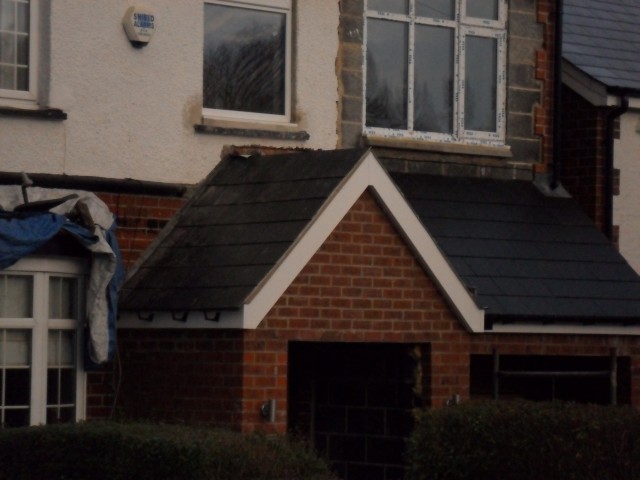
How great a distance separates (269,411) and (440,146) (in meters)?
4.24

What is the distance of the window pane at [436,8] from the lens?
1670cm

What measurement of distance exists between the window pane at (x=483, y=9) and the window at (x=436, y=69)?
1cm

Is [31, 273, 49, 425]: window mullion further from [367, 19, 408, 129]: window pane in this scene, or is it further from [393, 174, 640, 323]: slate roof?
[367, 19, 408, 129]: window pane

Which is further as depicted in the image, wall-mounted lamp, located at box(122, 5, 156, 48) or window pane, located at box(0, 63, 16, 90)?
wall-mounted lamp, located at box(122, 5, 156, 48)

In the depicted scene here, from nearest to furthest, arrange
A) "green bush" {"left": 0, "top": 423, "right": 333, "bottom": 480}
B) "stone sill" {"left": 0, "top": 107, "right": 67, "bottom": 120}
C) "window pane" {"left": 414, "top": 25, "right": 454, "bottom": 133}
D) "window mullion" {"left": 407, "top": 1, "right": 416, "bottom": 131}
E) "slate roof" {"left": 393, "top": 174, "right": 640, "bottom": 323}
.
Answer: "green bush" {"left": 0, "top": 423, "right": 333, "bottom": 480}
"stone sill" {"left": 0, "top": 107, "right": 67, "bottom": 120}
"slate roof" {"left": 393, "top": 174, "right": 640, "bottom": 323}
"window mullion" {"left": 407, "top": 1, "right": 416, "bottom": 131}
"window pane" {"left": 414, "top": 25, "right": 454, "bottom": 133}

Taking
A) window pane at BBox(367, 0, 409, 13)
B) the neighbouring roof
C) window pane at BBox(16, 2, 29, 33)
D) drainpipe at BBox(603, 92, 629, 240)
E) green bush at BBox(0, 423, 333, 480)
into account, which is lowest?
green bush at BBox(0, 423, 333, 480)

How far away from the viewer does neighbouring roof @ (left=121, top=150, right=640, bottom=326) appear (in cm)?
1355

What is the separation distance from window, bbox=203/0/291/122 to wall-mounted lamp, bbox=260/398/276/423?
309 cm

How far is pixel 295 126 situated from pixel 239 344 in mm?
3031

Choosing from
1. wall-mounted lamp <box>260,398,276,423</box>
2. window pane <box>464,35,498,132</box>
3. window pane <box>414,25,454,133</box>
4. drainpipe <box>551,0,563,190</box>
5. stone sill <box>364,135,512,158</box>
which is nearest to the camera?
wall-mounted lamp <box>260,398,276,423</box>

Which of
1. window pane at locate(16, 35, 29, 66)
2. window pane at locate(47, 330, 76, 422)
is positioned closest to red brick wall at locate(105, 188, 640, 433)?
window pane at locate(47, 330, 76, 422)

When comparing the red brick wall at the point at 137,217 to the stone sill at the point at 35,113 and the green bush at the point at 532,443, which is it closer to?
the stone sill at the point at 35,113

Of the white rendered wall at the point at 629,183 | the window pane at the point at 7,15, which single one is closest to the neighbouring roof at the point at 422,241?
the white rendered wall at the point at 629,183

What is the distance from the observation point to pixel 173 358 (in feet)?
45.6
